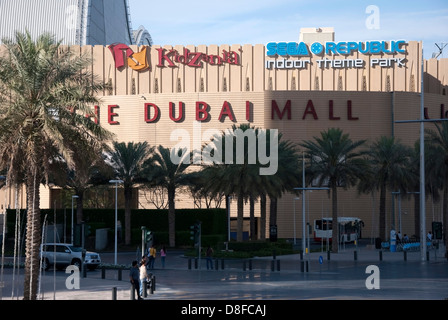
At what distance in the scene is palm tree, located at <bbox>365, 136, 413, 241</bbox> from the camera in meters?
64.3

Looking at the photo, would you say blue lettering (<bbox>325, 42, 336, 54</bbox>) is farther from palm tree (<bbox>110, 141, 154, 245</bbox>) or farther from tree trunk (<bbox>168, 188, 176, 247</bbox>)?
tree trunk (<bbox>168, 188, 176, 247</bbox>)

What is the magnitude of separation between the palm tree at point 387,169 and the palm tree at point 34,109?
42615 millimetres

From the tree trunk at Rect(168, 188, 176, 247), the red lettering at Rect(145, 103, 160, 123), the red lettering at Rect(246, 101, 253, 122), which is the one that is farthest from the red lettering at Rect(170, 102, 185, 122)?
the tree trunk at Rect(168, 188, 176, 247)

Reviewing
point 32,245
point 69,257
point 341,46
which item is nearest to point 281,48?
point 341,46

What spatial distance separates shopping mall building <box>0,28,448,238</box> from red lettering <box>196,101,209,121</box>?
111 mm

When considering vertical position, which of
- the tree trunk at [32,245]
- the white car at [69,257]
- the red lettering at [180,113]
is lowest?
the white car at [69,257]

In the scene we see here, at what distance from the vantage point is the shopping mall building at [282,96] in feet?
263

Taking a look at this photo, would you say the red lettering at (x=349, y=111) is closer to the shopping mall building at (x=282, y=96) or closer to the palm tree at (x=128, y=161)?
the shopping mall building at (x=282, y=96)

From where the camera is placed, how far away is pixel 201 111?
265ft

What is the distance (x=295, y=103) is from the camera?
79875mm

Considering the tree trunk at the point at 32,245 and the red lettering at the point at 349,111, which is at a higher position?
the red lettering at the point at 349,111

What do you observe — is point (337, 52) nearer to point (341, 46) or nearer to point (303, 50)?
point (341, 46)

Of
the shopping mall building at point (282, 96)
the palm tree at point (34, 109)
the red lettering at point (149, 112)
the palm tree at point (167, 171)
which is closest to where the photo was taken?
the palm tree at point (34, 109)

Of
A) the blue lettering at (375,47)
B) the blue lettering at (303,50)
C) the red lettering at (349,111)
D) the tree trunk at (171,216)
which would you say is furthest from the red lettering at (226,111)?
the tree trunk at (171,216)
